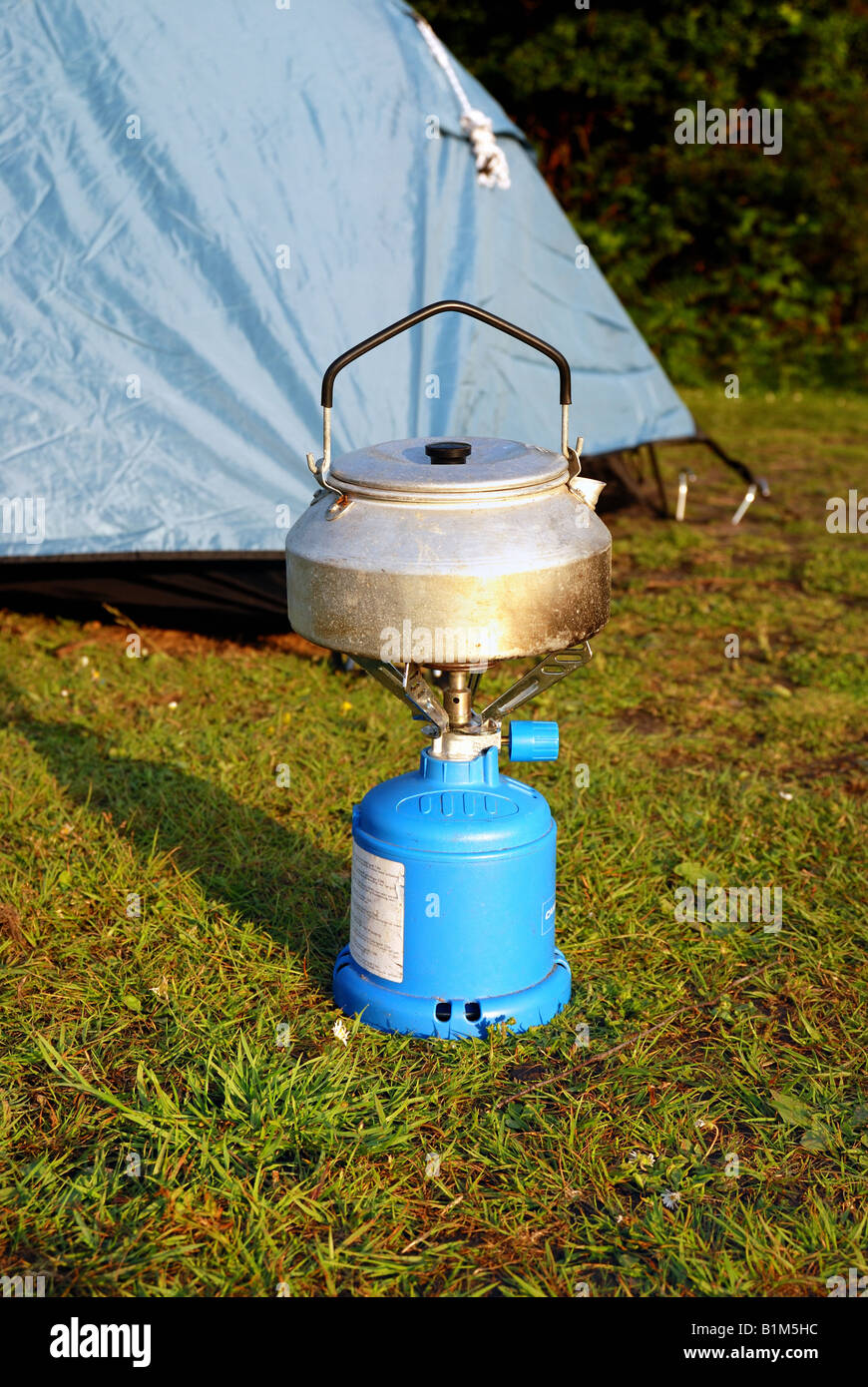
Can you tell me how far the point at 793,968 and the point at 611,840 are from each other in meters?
0.62

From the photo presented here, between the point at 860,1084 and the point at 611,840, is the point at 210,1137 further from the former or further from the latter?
the point at 611,840

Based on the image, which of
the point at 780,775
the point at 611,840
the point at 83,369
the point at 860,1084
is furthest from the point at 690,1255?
the point at 83,369

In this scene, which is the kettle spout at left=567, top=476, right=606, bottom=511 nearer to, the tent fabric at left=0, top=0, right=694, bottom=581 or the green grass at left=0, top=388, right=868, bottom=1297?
the green grass at left=0, top=388, right=868, bottom=1297

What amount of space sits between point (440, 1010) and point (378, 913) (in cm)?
20

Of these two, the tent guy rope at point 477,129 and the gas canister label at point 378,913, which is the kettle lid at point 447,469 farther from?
the tent guy rope at point 477,129

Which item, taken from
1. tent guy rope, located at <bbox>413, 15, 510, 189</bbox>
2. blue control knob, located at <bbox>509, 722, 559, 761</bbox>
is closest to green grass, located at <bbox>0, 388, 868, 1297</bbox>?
blue control knob, located at <bbox>509, 722, 559, 761</bbox>

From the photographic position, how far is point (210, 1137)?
2.12 m

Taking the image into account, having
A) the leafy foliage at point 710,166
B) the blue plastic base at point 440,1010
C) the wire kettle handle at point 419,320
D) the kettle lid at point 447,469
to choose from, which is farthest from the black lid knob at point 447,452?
the leafy foliage at point 710,166

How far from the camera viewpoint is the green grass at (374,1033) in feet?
6.42

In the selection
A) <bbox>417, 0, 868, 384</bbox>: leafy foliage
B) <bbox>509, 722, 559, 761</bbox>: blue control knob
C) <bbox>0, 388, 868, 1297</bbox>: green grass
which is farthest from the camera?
<bbox>417, 0, 868, 384</bbox>: leafy foliage

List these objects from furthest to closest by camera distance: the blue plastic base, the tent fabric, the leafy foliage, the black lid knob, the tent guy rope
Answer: the leafy foliage < the tent guy rope < the tent fabric < the blue plastic base < the black lid knob

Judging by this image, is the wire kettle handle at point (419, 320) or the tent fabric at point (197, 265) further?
the tent fabric at point (197, 265)

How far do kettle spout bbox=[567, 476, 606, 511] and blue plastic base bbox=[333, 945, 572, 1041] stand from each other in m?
0.88

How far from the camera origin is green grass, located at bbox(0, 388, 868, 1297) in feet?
6.42
